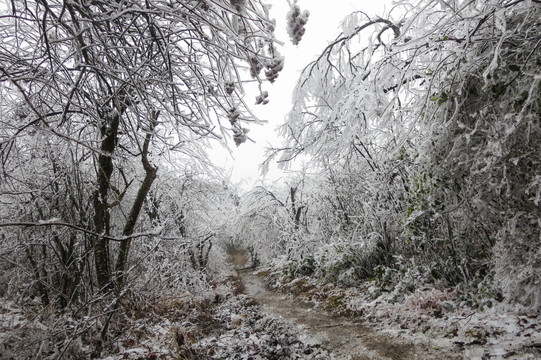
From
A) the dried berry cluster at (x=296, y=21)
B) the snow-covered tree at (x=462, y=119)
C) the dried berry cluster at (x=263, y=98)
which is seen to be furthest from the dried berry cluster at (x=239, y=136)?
the snow-covered tree at (x=462, y=119)

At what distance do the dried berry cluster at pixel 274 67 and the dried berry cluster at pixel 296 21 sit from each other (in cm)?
19

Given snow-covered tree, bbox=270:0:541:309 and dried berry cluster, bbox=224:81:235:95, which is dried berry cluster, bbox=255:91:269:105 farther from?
snow-covered tree, bbox=270:0:541:309

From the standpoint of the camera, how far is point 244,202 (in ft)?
60.3

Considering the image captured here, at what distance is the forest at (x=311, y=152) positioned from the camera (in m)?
2.21

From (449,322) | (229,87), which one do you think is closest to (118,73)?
(229,87)

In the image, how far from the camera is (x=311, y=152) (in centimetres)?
556

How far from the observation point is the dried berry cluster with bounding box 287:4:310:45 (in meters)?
1.69

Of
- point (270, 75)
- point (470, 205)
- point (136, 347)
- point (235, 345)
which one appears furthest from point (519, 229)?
point (136, 347)

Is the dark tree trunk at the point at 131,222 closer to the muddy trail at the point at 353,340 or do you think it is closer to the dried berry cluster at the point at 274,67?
the dried berry cluster at the point at 274,67

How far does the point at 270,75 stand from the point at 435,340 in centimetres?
370

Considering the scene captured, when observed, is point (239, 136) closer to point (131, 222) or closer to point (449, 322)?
point (131, 222)

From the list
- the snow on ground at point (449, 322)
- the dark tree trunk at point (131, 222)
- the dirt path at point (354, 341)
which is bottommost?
the dirt path at point (354, 341)

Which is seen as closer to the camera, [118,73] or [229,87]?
[229,87]

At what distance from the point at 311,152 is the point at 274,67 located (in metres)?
3.74
